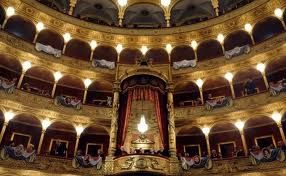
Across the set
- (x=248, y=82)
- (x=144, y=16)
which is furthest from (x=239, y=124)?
(x=144, y=16)

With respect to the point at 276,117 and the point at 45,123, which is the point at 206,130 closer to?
the point at 276,117

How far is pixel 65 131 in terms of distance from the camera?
779 inches

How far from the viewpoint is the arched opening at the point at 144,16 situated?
27.1 metres

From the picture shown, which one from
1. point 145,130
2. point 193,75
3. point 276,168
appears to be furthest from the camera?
point 193,75

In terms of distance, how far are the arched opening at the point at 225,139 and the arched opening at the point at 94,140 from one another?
286 inches

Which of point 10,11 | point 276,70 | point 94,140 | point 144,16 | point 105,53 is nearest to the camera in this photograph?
point 276,70

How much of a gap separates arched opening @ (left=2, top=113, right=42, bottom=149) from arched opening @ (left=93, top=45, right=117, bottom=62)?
23.9ft

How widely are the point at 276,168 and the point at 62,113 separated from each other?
12.4 meters

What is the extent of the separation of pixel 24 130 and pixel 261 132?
15437 mm

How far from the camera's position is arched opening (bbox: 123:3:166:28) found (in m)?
27.1

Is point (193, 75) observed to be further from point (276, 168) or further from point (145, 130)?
point (145, 130)

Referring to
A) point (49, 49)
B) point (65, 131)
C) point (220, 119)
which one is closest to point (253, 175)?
point (220, 119)

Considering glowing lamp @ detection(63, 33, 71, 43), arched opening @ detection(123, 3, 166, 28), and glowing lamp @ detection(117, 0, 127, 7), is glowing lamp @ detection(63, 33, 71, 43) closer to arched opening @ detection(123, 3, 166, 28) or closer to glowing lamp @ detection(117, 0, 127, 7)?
glowing lamp @ detection(117, 0, 127, 7)

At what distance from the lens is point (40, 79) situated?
67.5 feet
